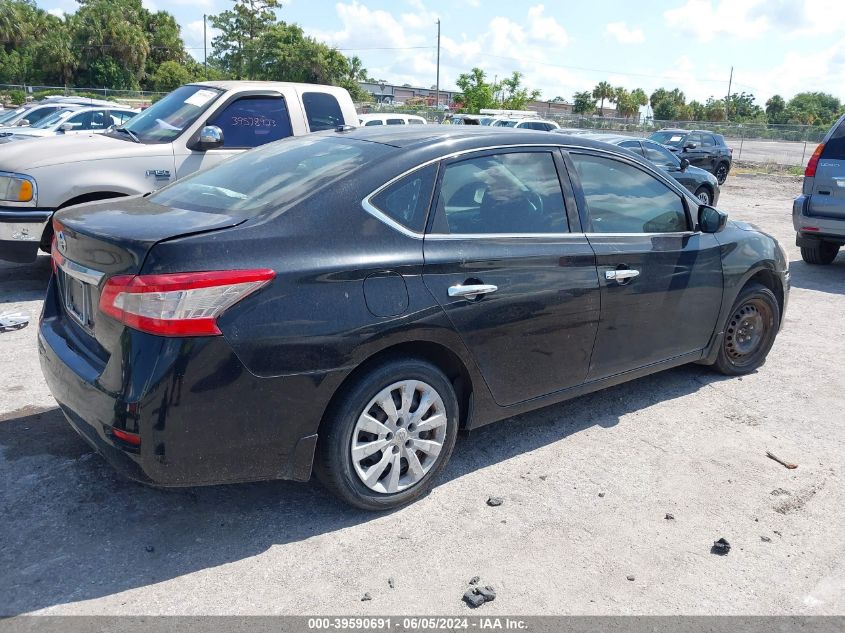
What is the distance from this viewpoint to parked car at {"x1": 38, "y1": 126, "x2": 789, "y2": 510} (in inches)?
113

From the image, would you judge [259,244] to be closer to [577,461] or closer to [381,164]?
[381,164]

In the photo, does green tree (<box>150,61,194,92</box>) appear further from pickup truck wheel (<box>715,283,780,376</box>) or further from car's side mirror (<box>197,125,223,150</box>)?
pickup truck wheel (<box>715,283,780,376</box>)

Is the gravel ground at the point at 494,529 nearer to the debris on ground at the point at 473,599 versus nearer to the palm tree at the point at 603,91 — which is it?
the debris on ground at the point at 473,599

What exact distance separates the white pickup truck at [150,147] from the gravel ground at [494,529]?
2.31 m

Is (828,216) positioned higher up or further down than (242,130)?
further down

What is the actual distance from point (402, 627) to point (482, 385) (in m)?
1.29

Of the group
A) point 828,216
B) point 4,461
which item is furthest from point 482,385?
point 828,216

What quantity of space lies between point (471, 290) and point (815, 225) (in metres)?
7.46

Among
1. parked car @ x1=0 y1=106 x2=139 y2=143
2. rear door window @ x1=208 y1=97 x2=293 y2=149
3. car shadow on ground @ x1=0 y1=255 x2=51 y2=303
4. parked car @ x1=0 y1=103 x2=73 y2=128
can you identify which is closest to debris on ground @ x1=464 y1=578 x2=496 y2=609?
rear door window @ x1=208 y1=97 x2=293 y2=149

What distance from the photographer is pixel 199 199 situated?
3637 mm

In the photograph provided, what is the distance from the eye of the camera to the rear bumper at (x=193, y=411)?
9.21ft

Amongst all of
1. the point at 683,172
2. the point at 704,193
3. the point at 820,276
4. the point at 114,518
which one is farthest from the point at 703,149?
the point at 114,518

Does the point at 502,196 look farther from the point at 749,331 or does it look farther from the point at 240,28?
the point at 240,28

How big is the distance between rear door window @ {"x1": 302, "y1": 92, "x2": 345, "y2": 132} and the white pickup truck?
0.01 m
